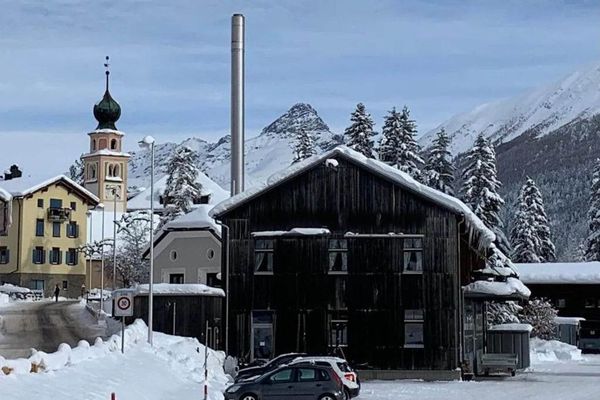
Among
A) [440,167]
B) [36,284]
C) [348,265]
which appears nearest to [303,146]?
[440,167]

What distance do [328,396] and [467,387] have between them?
11.5 metres

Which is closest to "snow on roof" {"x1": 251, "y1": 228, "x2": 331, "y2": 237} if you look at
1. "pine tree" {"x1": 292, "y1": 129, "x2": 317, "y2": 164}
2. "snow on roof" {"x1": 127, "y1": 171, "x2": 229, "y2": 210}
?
"pine tree" {"x1": 292, "y1": 129, "x2": 317, "y2": 164}

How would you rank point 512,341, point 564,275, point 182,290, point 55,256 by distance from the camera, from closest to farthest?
1. point 182,290
2. point 512,341
3. point 564,275
4. point 55,256

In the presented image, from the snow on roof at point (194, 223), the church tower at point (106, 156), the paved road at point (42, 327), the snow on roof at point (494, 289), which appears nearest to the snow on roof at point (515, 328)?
the snow on roof at point (494, 289)

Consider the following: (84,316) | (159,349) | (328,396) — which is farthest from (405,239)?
(84,316)

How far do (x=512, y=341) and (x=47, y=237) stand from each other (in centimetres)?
6216

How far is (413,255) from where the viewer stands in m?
45.5

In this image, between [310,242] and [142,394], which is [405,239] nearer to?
[310,242]

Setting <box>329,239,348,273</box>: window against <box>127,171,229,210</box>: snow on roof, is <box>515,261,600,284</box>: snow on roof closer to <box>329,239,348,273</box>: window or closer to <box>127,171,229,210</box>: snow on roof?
<box>329,239,348,273</box>: window

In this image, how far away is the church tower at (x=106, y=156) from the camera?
137000mm

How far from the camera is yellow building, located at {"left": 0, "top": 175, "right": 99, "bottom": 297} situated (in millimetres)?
101062

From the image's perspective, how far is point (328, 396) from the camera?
30.2 m

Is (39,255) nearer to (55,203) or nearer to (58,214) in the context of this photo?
(58,214)

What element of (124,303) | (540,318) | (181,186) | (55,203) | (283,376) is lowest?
(283,376)
